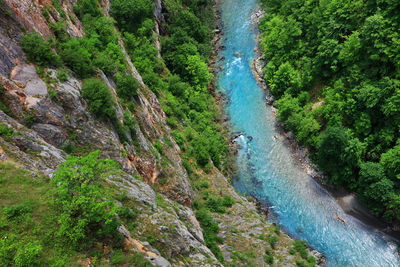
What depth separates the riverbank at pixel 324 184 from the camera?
32906 mm

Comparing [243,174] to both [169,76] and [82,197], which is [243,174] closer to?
[169,76]

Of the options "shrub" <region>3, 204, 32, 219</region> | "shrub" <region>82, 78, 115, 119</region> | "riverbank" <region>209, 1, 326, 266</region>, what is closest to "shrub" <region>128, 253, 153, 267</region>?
"shrub" <region>3, 204, 32, 219</region>

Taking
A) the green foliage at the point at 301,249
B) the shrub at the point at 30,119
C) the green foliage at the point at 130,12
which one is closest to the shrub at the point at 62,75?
the shrub at the point at 30,119

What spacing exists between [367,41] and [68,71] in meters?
37.8

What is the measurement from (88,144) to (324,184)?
3301 cm

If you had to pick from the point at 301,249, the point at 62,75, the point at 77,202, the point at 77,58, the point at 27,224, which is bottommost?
the point at 27,224

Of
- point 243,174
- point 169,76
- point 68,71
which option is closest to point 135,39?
point 169,76

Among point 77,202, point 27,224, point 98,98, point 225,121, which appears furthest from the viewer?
point 225,121

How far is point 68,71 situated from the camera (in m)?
20.7

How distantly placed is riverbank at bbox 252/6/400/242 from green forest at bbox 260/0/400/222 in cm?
104

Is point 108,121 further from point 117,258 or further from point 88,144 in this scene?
point 117,258

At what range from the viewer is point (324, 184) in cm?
3741

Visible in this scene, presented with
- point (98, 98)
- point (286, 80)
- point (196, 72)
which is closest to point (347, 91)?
point (286, 80)

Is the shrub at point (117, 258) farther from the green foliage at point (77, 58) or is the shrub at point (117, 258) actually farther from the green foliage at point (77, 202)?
the green foliage at point (77, 58)
